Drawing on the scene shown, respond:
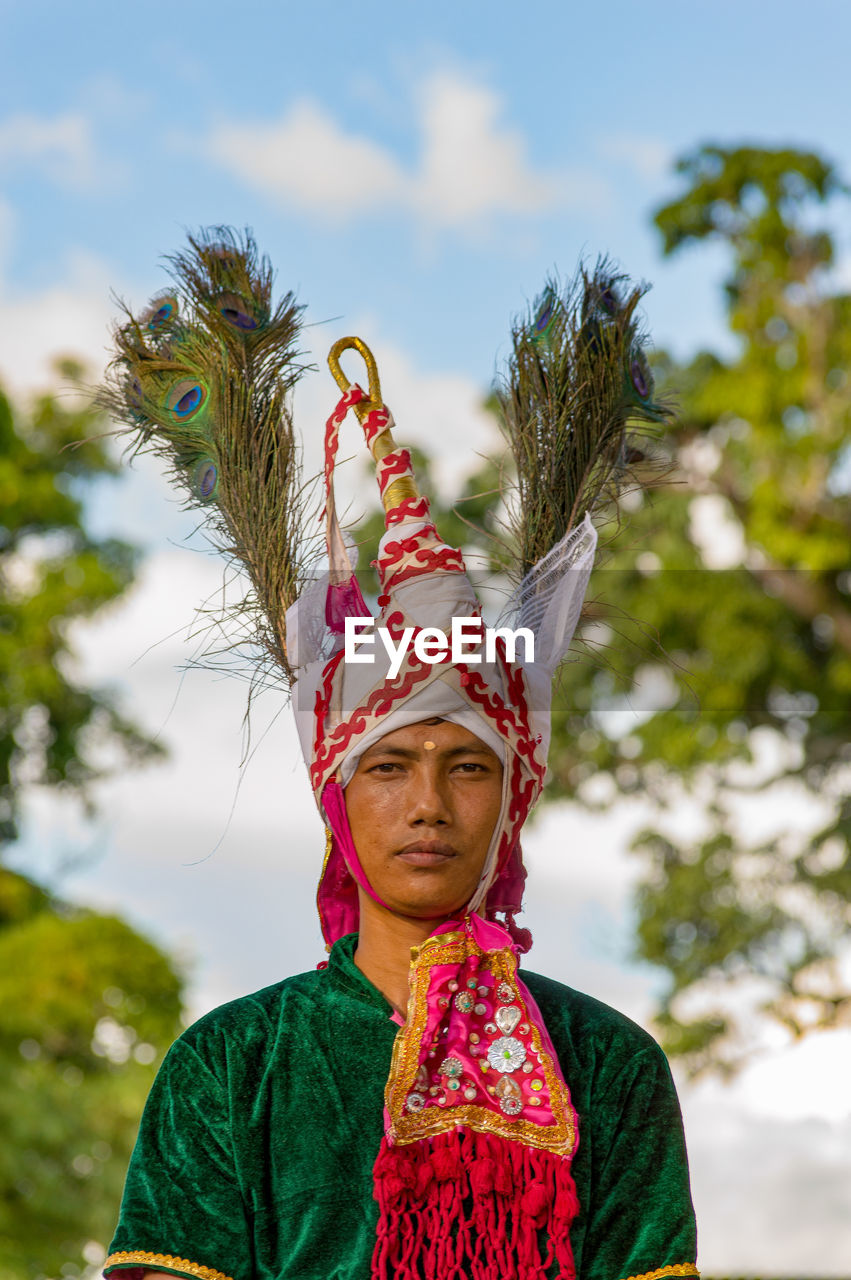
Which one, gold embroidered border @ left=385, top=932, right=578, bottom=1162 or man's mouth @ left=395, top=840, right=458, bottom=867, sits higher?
man's mouth @ left=395, top=840, right=458, bottom=867

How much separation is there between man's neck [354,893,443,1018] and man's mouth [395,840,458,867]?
11 cm

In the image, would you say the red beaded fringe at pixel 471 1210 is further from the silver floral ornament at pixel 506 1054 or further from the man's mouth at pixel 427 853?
the man's mouth at pixel 427 853

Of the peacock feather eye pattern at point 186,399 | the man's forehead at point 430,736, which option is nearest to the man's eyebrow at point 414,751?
the man's forehead at point 430,736

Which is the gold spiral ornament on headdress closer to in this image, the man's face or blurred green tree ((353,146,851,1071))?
the man's face

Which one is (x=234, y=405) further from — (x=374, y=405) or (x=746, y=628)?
(x=746, y=628)

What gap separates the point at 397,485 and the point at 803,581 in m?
8.89

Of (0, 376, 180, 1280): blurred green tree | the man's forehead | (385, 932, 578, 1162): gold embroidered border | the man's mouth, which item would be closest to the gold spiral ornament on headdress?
the man's forehead

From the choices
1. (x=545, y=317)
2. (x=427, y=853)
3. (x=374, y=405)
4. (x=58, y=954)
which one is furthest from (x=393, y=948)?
(x=58, y=954)

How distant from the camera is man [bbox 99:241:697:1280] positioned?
223cm

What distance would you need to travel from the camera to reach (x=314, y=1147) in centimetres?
227

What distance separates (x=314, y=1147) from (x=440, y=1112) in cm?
18

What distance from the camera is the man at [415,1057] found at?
2227 mm

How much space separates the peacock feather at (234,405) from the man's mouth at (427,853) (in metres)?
0.40

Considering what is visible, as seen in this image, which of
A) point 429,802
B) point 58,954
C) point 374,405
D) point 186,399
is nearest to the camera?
point 429,802
